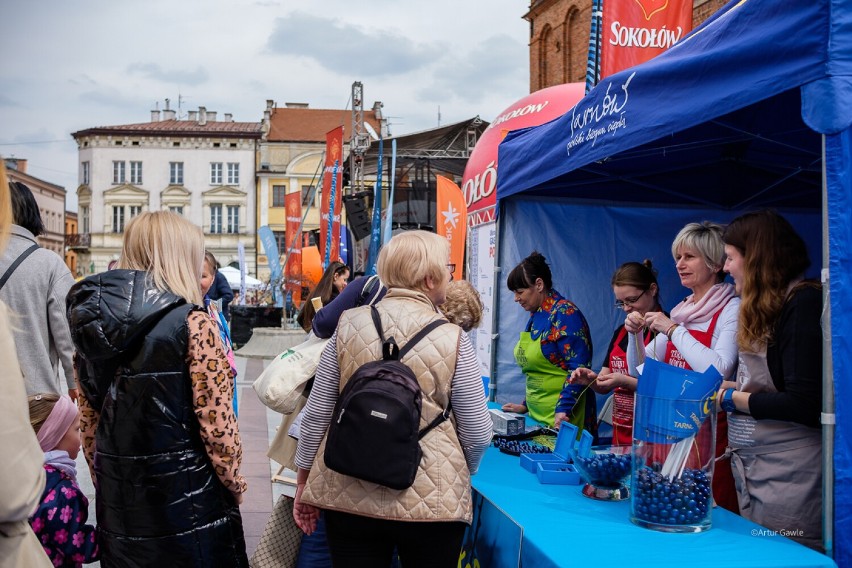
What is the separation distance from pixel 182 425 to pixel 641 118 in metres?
2.09

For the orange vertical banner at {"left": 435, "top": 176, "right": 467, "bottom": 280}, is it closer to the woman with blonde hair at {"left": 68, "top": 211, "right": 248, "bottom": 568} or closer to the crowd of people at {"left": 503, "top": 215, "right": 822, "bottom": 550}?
the crowd of people at {"left": 503, "top": 215, "right": 822, "bottom": 550}

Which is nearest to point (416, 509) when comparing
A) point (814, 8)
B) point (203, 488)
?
point (203, 488)

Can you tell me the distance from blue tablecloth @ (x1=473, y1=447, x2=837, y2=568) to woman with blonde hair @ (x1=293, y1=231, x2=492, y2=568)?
259 millimetres

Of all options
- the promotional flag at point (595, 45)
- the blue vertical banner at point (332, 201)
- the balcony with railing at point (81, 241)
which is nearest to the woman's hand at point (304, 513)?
the promotional flag at point (595, 45)

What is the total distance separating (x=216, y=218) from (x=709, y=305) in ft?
179

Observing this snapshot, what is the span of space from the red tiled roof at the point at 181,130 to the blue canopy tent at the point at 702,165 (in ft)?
168

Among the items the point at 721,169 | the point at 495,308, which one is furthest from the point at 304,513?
the point at 721,169

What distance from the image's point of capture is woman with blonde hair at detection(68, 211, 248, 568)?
2.23 m

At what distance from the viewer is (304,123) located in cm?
5541

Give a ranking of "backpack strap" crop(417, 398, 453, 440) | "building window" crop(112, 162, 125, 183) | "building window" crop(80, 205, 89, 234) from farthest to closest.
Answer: "building window" crop(80, 205, 89, 234), "building window" crop(112, 162, 125, 183), "backpack strap" crop(417, 398, 453, 440)

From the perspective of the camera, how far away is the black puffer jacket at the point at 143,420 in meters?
2.22

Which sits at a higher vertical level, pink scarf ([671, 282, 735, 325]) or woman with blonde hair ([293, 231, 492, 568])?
pink scarf ([671, 282, 735, 325])

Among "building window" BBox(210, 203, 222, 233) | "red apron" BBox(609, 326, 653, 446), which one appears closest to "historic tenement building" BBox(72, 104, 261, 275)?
"building window" BBox(210, 203, 222, 233)

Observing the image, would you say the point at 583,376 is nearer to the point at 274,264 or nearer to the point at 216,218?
the point at 274,264
